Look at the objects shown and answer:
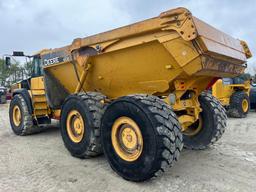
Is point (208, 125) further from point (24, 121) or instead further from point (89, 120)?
point (24, 121)

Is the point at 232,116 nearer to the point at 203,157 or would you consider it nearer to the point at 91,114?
the point at 203,157

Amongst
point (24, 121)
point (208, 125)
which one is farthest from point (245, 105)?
point (24, 121)

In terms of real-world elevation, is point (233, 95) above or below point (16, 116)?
above

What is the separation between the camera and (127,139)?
12.5 feet

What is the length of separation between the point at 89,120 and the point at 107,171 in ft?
2.75

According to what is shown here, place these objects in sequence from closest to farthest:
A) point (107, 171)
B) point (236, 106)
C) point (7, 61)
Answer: point (107, 171), point (7, 61), point (236, 106)

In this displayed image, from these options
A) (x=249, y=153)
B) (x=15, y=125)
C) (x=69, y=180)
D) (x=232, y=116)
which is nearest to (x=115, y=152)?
(x=69, y=180)

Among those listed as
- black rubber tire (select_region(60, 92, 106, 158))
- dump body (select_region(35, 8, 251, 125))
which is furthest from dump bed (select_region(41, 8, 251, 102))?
black rubber tire (select_region(60, 92, 106, 158))

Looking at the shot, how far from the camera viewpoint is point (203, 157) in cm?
468

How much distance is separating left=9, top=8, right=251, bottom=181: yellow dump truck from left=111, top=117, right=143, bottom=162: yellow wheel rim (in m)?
0.01

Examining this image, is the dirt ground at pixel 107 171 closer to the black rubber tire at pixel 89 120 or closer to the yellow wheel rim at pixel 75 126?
the black rubber tire at pixel 89 120

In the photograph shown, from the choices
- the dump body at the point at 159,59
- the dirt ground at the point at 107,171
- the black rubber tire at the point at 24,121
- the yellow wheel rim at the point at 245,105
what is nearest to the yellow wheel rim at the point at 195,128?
the dirt ground at the point at 107,171

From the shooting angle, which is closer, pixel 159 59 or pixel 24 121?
pixel 159 59

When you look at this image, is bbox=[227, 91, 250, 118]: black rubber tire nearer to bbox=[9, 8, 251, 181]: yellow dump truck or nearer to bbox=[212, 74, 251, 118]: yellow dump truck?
bbox=[212, 74, 251, 118]: yellow dump truck
